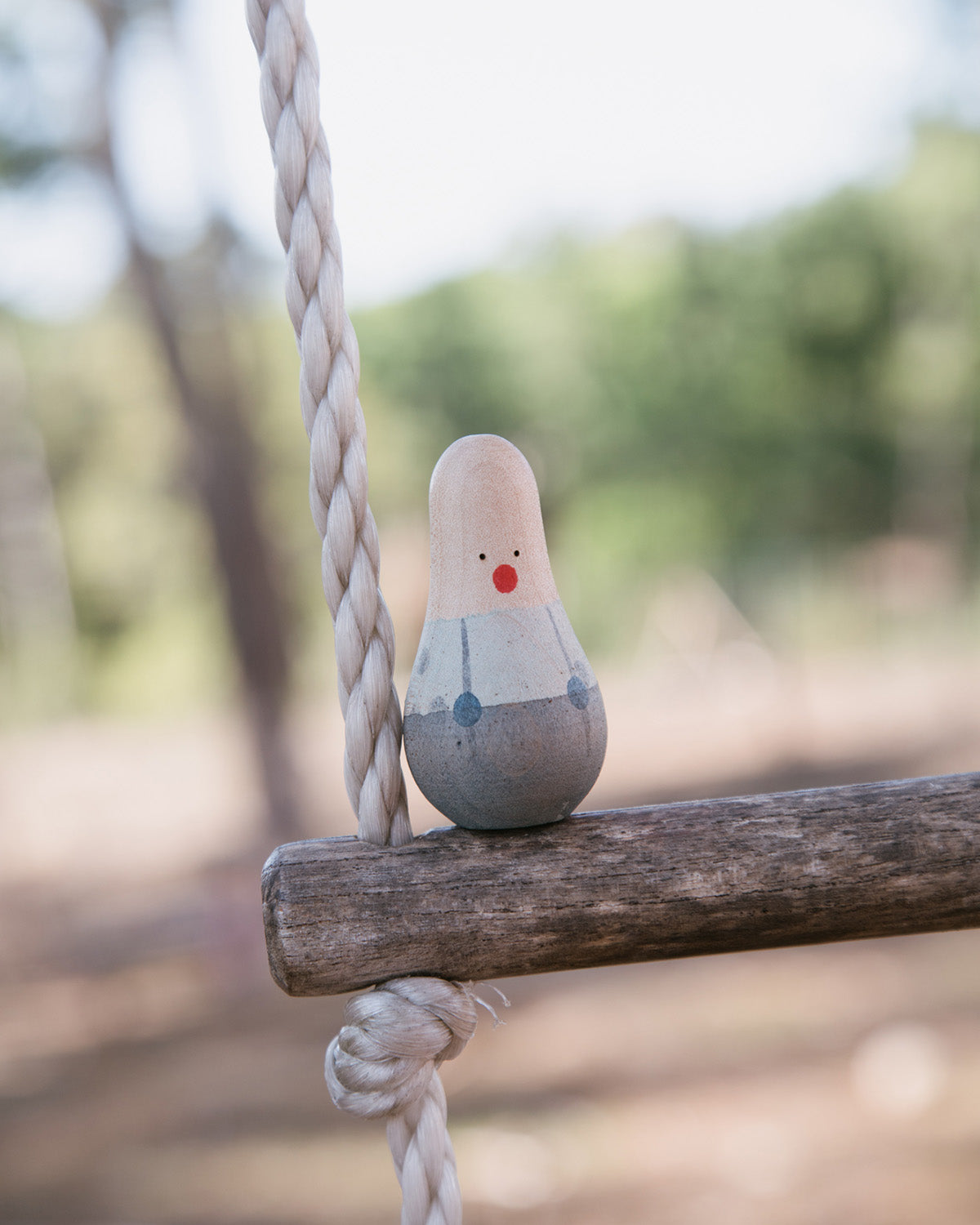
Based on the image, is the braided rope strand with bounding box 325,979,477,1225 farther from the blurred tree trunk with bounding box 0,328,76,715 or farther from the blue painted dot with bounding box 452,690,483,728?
the blurred tree trunk with bounding box 0,328,76,715

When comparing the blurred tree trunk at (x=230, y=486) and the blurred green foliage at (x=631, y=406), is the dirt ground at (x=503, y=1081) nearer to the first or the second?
the blurred tree trunk at (x=230, y=486)

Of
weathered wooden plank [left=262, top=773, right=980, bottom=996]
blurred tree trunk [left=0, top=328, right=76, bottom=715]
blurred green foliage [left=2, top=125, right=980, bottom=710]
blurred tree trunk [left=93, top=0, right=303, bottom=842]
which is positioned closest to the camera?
weathered wooden plank [left=262, top=773, right=980, bottom=996]

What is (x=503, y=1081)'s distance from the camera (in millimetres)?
2080

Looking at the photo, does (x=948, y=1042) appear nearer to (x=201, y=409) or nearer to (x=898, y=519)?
(x=201, y=409)

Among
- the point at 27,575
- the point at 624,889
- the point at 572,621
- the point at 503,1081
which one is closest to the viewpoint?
the point at 624,889

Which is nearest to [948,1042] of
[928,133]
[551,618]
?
[551,618]

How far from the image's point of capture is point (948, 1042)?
80.8 inches

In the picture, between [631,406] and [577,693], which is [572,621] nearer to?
[631,406]

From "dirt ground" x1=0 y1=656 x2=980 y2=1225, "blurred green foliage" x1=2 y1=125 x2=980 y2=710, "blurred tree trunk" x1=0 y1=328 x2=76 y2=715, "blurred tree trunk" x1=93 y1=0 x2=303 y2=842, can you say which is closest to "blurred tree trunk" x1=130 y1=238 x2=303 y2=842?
"blurred tree trunk" x1=93 y1=0 x2=303 y2=842

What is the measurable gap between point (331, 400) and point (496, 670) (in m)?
0.16

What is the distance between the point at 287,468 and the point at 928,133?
177 inches

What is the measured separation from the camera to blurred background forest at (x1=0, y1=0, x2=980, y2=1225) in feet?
6.14

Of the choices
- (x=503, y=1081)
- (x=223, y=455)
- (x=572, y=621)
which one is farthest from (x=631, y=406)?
(x=503, y=1081)

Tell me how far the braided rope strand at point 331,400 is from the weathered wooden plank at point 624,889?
1.7 inches
